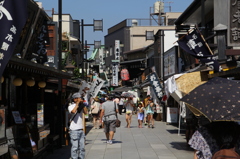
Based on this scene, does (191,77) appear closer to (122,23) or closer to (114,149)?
(114,149)

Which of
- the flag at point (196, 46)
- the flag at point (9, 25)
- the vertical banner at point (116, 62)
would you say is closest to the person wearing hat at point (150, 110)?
the flag at point (196, 46)

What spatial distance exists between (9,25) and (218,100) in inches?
133

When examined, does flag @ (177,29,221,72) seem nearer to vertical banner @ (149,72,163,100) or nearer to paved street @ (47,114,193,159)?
paved street @ (47,114,193,159)

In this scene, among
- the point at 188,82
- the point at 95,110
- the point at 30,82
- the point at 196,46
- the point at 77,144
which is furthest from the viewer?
the point at 95,110

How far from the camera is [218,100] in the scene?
723 cm

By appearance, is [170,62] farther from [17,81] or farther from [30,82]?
[17,81]

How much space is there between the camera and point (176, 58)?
3225 centimetres

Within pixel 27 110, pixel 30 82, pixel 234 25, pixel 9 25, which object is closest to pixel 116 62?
pixel 234 25

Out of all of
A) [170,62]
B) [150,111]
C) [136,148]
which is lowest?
[136,148]

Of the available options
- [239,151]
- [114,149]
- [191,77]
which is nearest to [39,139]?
[114,149]

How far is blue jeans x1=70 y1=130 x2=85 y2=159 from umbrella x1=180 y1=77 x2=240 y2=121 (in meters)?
5.65

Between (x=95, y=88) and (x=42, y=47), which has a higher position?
(x=42, y=47)

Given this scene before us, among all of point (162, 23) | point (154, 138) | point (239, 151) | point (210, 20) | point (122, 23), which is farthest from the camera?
point (122, 23)

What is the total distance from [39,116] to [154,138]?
27.4ft
